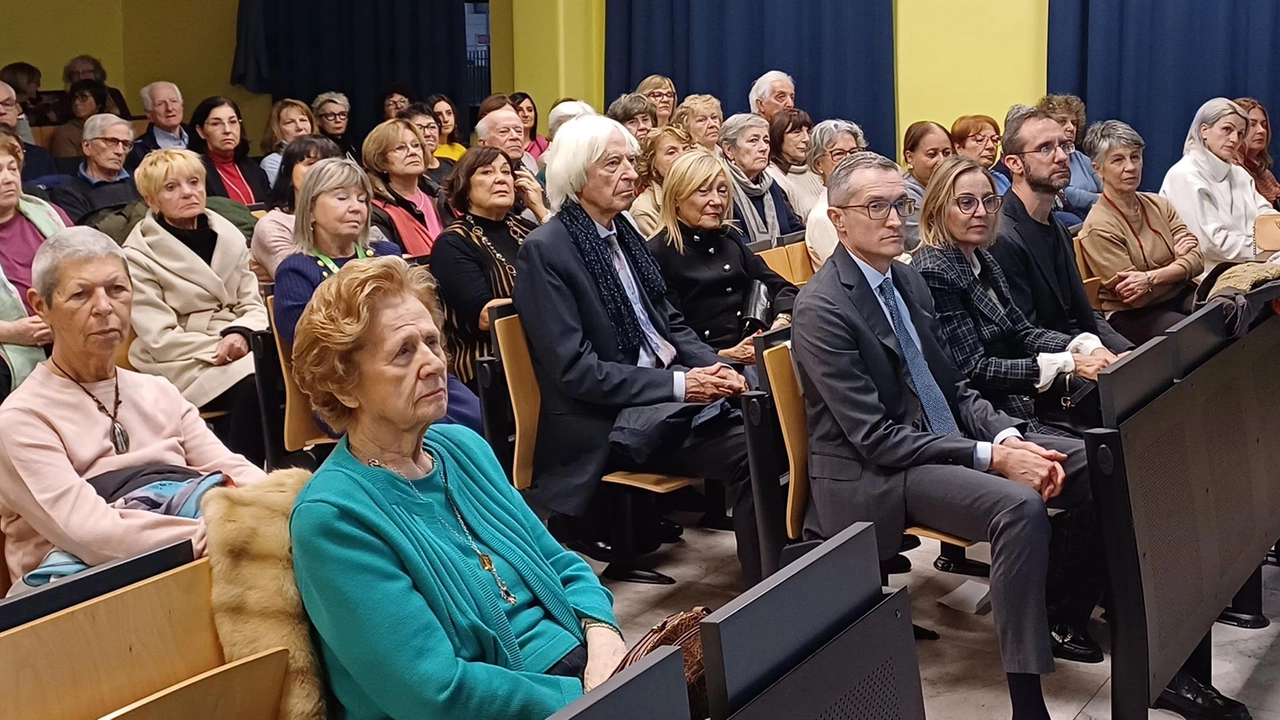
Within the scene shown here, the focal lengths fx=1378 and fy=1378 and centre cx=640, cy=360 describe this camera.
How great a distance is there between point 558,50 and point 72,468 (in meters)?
6.88

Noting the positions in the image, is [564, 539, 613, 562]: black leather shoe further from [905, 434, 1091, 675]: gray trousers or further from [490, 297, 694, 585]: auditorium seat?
[905, 434, 1091, 675]: gray trousers

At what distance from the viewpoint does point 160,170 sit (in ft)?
13.8

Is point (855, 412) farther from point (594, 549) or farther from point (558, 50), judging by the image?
point (558, 50)

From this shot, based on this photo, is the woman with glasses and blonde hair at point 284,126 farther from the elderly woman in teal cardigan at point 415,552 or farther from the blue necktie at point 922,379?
the elderly woman in teal cardigan at point 415,552

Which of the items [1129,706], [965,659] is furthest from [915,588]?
[1129,706]

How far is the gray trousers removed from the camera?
9.05 feet

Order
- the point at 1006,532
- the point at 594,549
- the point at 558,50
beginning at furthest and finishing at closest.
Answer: the point at 558,50 < the point at 594,549 < the point at 1006,532

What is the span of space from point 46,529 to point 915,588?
224 cm

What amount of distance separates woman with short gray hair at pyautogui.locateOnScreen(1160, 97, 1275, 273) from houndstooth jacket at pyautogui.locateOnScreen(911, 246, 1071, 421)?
2518 mm

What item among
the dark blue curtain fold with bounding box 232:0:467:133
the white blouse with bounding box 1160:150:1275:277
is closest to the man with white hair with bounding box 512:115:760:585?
the white blouse with bounding box 1160:150:1275:277

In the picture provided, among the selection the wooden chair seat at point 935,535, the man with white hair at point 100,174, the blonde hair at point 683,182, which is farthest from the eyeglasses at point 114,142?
the wooden chair seat at point 935,535

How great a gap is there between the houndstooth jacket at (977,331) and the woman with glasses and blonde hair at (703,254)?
0.68m

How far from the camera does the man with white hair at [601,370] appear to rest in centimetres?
344

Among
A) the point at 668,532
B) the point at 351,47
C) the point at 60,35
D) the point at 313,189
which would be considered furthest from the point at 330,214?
the point at 60,35
